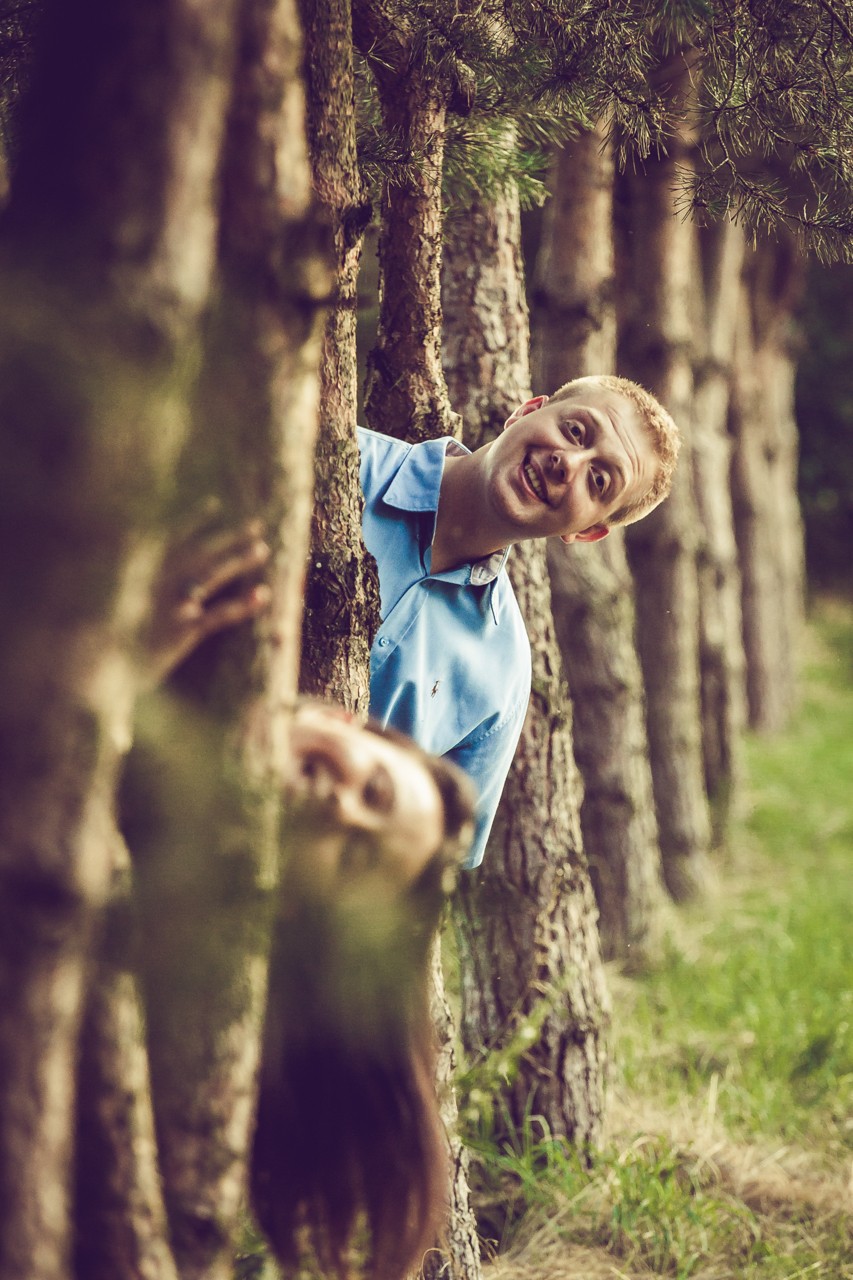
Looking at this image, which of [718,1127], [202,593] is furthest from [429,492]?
[718,1127]

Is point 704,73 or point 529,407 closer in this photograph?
point 704,73

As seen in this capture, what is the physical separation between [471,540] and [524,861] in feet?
3.49

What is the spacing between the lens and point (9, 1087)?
3.38 feet

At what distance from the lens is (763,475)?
964 cm

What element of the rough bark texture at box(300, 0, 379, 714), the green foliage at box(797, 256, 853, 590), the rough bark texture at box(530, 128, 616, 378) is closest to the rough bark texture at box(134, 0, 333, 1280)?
the rough bark texture at box(300, 0, 379, 714)

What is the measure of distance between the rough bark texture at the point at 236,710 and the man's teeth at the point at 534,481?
4.21 feet

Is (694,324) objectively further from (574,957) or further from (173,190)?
(173,190)

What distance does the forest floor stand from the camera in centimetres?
275

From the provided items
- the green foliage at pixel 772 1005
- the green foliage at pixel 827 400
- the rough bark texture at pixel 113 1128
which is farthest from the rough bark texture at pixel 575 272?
the green foliage at pixel 827 400

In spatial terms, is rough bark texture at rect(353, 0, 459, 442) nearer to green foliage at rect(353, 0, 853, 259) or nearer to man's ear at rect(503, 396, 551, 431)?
green foliage at rect(353, 0, 853, 259)

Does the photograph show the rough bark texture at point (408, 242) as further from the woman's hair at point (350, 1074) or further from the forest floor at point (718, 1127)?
the forest floor at point (718, 1127)

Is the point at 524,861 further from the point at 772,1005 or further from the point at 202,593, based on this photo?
the point at 202,593

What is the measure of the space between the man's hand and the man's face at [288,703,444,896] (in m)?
A: 0.23

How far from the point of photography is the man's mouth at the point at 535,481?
2438mm
